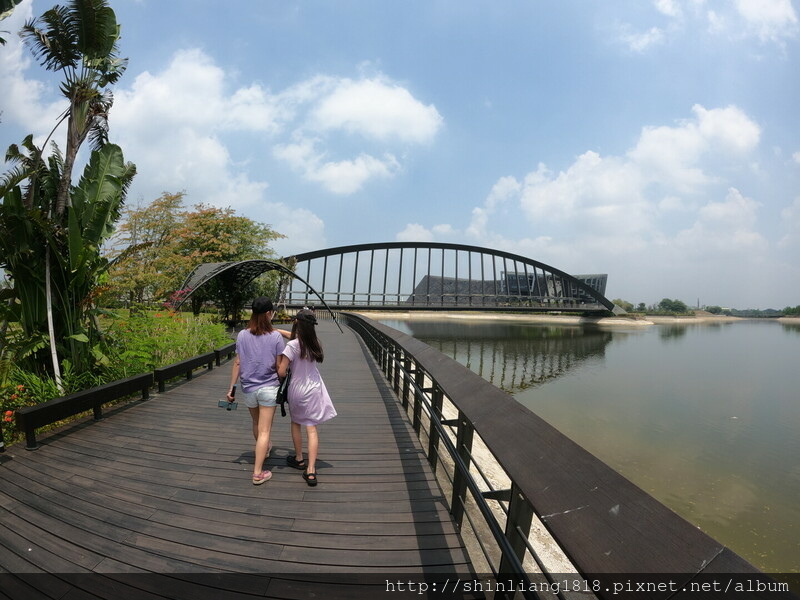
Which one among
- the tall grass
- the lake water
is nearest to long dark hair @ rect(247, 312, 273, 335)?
the tall grass

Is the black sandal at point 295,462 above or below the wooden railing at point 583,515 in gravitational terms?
below

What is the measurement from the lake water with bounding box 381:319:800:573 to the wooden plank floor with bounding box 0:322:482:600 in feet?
19.6

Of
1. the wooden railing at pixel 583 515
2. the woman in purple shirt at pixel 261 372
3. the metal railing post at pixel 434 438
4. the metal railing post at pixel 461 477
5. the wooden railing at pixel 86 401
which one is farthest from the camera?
the wooden railing at pixel 86 401

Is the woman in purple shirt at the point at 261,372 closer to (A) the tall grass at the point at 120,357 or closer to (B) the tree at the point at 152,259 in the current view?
(A) the tall grass at the point at 120,357

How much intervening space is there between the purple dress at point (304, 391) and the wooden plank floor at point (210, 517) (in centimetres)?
65

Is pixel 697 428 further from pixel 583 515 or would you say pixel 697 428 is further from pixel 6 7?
pixel 6 7

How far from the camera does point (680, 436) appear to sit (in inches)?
421

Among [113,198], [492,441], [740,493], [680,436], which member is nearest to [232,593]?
[492,441]

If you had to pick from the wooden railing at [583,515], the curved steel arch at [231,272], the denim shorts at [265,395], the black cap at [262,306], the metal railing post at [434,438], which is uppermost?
the curved steel arch at [231,272]

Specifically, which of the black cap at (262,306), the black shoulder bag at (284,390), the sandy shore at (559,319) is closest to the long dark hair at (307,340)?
the black shoulder bag at (284,390)

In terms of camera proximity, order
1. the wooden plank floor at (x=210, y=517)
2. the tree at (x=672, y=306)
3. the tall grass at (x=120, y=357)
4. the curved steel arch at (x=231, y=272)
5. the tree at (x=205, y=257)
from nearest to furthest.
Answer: the wooden plank floor at (x=210, y=517), the tall grass at (x=120, y=357), the curved steel arch at (x=231, y=272), the tree at (x=205, y=257), the tree at (x=672, y=306)

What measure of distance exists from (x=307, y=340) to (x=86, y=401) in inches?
142

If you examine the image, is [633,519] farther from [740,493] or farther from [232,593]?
[740,493]

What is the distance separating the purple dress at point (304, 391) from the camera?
357 cm
